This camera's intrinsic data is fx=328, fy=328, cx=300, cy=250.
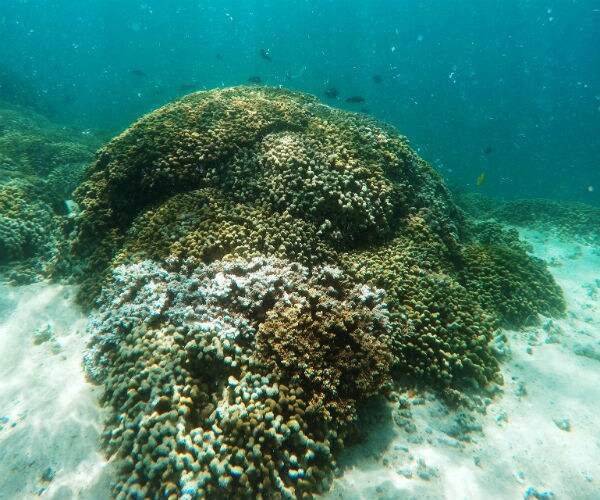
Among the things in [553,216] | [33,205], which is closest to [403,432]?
[33,205]

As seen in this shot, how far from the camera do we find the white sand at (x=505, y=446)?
432cm

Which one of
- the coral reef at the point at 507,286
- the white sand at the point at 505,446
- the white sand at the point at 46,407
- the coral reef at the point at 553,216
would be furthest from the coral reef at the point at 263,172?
the coral reef at the point at 553,216

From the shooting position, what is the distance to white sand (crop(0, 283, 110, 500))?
4133mm

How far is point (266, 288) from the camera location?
5414 mm

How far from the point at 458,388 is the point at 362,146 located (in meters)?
5.63

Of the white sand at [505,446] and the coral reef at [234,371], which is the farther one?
the white sand at [505,446]

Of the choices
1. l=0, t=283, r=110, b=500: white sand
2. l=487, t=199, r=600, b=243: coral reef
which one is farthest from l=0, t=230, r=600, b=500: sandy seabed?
l=487, t=199, r=600, b=243: coral reef

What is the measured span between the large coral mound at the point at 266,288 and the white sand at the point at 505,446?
1.74 feet

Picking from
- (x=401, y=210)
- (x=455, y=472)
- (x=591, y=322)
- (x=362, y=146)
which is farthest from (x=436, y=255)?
(x=591, y=322)

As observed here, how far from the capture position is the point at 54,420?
4.81 meters

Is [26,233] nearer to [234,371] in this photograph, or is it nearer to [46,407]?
[46,407]

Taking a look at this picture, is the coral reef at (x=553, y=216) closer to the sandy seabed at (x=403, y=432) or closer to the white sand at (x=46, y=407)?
the sandy seabed at (x=403, y=432)

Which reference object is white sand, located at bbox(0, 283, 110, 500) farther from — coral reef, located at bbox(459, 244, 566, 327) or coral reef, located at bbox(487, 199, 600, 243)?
coral reef, located at bbox(487, 199, 600, 243)

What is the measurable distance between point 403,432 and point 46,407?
546 centimetres
